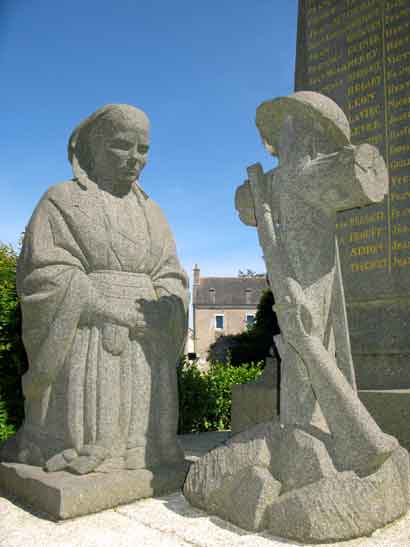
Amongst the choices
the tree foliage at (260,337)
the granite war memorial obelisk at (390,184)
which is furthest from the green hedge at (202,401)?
the tree foliage at (260,337)

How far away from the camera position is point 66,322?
163 inches

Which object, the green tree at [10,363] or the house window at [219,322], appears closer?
the green tree at [10,363]

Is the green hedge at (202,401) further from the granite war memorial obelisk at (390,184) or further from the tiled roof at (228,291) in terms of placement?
the tiled roof at (228,291)

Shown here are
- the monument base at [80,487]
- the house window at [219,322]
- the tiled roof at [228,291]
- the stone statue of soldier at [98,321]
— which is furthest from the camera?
the tiled roof at [228,291]

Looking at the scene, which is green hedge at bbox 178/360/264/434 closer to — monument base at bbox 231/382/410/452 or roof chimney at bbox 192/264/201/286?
monument base at bbox 231/382/410/452

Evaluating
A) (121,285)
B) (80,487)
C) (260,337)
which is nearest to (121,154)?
(121,285)

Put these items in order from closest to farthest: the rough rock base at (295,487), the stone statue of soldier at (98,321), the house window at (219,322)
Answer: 1. the rough rock base at (295,487)
2. the stone statue of soldier at (98,321)
3. the house window at (219,322)

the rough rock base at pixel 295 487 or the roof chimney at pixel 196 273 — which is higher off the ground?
the roof chimney at pixel 196 273

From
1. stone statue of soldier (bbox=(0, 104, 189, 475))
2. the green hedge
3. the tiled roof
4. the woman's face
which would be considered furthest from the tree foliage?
the woman's face

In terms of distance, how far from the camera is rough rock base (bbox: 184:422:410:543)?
3250 millimetres

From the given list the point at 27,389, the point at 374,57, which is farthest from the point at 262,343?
the point at 27,389

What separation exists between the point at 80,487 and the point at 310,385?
6.01 feet

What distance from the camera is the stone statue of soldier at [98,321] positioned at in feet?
13.6

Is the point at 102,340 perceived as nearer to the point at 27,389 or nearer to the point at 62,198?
the point at 27,389
